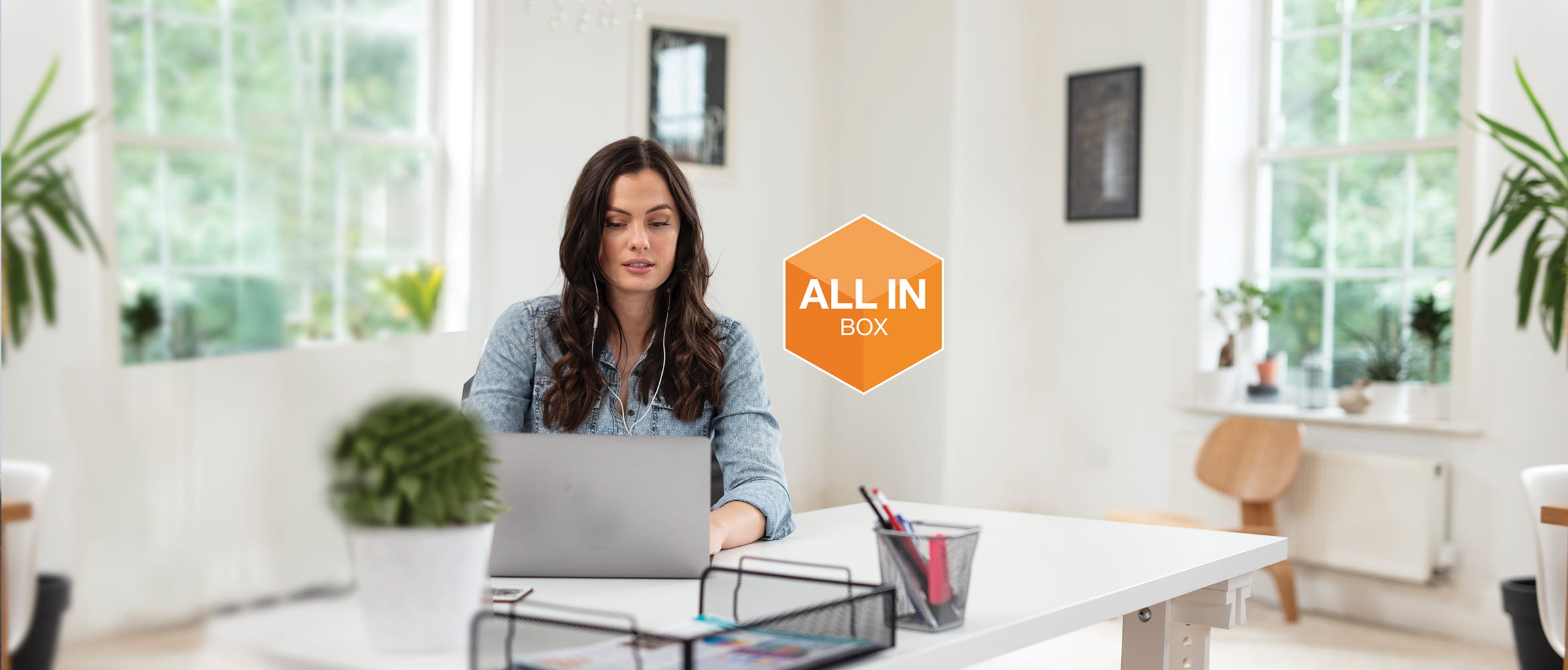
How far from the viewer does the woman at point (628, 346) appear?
5.74 ft

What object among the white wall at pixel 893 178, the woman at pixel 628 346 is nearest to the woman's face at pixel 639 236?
the woman at pixel 628 346

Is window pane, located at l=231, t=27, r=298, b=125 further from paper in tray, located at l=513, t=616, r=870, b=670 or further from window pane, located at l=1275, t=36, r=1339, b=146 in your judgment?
window pane, located at l=1275, t=36, r=1339, b=146

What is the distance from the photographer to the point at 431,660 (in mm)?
599

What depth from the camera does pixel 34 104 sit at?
39 centimetres

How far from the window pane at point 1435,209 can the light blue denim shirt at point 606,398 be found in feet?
9.85

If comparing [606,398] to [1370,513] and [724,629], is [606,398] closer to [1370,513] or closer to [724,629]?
[724,629]

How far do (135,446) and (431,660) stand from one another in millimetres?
213

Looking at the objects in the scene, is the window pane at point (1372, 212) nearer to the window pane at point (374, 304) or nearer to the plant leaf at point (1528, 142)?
the plant leaf at point (1528, 142)

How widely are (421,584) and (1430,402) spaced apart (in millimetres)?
3838

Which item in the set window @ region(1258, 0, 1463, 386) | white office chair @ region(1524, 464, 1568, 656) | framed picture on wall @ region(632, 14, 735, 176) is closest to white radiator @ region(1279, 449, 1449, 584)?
window @ region(1258, 0, 1463, 386)

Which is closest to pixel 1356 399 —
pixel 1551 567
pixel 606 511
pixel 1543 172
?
pixel 1543 172

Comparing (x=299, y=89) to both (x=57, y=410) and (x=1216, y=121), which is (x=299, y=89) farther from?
(x=1216, y=121)

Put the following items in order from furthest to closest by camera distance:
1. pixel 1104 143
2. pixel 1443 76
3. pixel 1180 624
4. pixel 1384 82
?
pixel 1104 143 → pixel 1384 82 → pixel 1443 76 → pixel 1180 624

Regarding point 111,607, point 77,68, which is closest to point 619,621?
point 111,607
